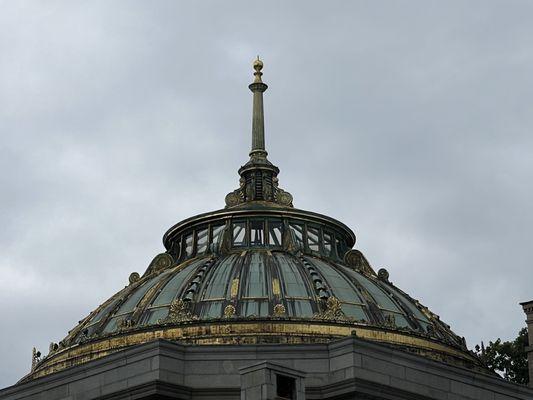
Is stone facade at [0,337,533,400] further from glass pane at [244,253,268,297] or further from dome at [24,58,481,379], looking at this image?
glass pane at [244,253,268,297]

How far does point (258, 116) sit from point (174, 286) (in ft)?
77.8

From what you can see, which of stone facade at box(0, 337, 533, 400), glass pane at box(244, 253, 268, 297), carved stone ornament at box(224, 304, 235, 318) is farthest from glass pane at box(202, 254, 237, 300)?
stone facade at box(0, 337, 533, 400)

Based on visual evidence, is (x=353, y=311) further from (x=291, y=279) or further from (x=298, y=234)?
(x=298, y=234)

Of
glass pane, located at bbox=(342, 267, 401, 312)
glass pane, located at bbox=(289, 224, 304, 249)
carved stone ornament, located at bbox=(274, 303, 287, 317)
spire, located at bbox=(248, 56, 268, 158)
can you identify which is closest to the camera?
carved stone ornament, located at bbox=(274, 303, 287, 317)

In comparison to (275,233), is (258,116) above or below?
above

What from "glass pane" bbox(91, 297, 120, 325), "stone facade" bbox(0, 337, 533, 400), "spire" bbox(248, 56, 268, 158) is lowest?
"stone facade" bbox(0, 337, 533, 400)

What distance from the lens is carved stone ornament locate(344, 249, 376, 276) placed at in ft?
289

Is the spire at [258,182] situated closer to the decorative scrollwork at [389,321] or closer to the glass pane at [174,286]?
the glass pane at [174,286]

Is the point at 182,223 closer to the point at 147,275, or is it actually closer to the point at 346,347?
the point at 147,275

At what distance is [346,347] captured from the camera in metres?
64.4

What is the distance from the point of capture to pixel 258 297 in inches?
3046

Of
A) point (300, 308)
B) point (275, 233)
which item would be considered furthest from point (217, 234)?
point (300, 308)

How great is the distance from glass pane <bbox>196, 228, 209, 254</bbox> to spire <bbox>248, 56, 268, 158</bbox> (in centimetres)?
1080

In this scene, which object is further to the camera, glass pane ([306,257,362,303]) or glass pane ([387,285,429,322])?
glass pane ([387,285,429,322])
